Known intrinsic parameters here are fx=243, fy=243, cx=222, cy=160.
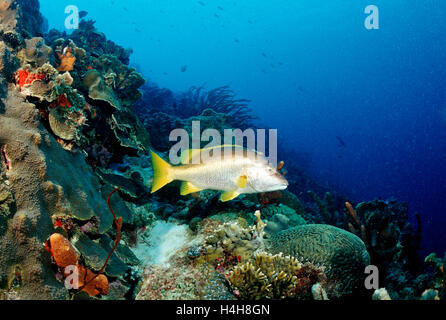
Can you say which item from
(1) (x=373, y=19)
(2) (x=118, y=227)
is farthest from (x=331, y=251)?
(1) (x=373, y=19)

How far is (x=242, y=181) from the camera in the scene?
2.79 metres

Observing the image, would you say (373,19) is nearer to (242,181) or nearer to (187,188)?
(242,181)

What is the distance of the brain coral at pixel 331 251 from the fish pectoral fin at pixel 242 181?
1250 mm

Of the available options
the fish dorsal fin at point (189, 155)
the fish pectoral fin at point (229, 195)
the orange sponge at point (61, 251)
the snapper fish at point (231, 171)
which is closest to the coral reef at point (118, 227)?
the orange sponge at point (61, 251)

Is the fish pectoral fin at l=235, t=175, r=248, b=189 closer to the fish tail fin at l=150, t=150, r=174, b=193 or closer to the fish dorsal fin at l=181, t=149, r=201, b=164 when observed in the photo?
the fish dorsal fin at l=181, t=149, r=201, b=164

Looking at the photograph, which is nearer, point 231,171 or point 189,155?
point 231,171

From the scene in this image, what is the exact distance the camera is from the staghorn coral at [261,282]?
8.02 feet

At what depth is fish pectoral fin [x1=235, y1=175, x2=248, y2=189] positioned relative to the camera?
278 centimetres

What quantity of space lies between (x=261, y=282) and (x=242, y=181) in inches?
41.8

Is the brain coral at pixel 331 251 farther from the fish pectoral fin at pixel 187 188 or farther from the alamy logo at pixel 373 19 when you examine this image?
the alamy logo at pixel 373 19

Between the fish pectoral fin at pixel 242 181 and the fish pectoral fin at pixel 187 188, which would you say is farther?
the fish pectoral fin at pixel 187 188

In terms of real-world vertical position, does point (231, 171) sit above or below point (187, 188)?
above

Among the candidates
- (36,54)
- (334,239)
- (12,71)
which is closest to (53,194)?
(12,71)
